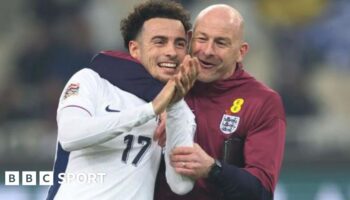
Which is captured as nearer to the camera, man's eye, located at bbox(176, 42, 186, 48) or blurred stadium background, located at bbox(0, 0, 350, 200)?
man's eye, located at bbox(176, 42, 186, 48)

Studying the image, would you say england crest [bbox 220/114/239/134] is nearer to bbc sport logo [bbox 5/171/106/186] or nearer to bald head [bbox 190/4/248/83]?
bald head [bbox 190/4/248/83]

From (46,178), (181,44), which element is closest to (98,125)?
(181,44)

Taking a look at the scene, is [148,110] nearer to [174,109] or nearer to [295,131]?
[174,109]

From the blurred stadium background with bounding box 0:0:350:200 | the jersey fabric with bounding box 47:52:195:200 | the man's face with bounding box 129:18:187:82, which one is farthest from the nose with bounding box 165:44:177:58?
the blurred stadium background with bounding box 0:0:350:200

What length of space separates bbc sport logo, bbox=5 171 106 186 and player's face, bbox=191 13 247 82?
2.33 feet

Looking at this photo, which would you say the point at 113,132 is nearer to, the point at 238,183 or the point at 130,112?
the point at 130,112

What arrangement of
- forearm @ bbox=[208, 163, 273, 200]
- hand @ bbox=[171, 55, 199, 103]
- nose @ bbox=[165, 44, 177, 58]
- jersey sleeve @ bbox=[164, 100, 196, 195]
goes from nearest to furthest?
hand @ bbox=[171, 55, 199, 103], jersey sleeve @ bbox=[164, 100, 196, 195], forearm @ bbox=[208, 163, 273, 200], nose @ bbox=[165, 44, 177, 58]

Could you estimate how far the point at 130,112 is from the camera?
164 inches

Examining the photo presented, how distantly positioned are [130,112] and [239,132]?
675 mm

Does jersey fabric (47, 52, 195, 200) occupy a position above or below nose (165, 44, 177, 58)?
below

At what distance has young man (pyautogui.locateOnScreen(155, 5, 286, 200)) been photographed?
456cm

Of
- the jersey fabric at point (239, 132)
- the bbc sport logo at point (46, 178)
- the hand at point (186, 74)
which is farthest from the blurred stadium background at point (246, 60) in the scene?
the hand at point (186, 74)

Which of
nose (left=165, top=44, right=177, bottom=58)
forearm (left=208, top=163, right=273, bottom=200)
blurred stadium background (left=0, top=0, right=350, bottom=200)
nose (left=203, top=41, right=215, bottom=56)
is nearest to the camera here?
forearm (left=208, top=163, right=273, bottom=200)

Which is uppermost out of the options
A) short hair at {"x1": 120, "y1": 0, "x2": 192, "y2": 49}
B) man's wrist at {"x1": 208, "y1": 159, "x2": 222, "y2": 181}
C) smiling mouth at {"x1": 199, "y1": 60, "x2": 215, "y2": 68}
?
short hair at {"x1": 120, "y1": 0, "x2": 192, "y2": 49}
